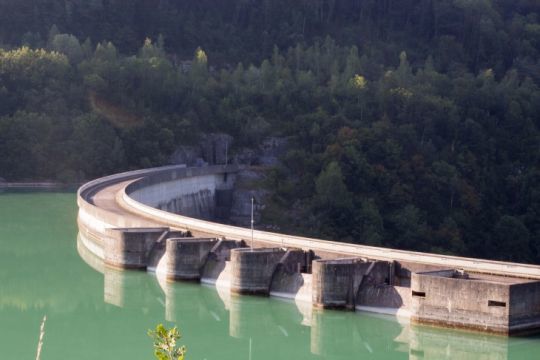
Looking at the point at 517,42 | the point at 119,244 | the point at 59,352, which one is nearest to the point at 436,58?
the point at 517,42

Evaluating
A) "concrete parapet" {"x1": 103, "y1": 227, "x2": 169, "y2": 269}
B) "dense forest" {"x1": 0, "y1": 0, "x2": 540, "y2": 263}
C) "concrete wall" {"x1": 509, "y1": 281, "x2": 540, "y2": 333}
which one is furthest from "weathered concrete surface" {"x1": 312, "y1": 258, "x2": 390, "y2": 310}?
"dense forest" {"x1": 0, "y1": 0, "x2": 540, "y2": 263}

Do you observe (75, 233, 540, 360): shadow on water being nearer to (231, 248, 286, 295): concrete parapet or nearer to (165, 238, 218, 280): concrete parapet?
(231, 248, 286, 295): concrete parapet

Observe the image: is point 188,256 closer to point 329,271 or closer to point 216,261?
point 216,261

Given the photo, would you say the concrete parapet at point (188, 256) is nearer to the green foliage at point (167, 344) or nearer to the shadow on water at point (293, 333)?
the shadow on water at point (293, 333)

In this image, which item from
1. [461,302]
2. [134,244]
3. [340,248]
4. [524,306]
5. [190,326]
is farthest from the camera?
[134,244]

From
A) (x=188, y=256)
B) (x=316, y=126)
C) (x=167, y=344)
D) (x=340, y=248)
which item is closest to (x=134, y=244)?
(x=188, y=256)

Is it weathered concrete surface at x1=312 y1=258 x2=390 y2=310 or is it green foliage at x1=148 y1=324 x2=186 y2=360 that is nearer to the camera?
green foliage at x1=148 y1=324 x2=186 y2=360
